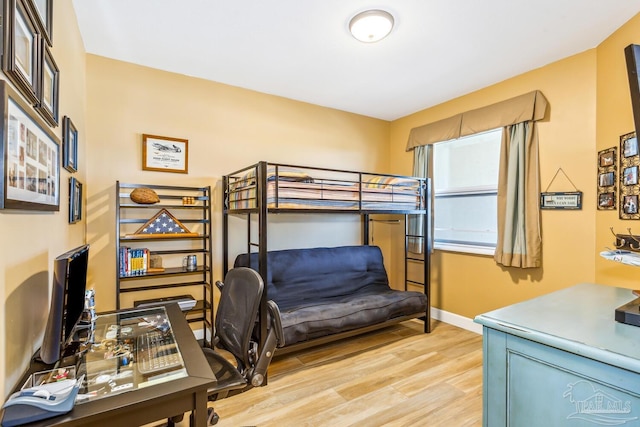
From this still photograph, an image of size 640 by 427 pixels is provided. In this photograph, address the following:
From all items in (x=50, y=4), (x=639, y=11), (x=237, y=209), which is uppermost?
(x=639, y=11)

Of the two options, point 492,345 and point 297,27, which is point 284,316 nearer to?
point 492,345

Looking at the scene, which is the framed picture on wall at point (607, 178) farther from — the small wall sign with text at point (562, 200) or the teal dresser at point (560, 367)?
the teal dresser at point (560, 367)

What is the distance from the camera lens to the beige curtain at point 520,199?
274 centimetres

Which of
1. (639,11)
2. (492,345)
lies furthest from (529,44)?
(492,345)

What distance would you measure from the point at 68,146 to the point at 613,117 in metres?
3.48

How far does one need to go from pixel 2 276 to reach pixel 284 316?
1795 millimetres

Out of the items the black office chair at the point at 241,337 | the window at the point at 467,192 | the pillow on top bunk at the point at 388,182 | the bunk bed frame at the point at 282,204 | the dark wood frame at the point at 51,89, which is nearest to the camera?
the dark wood frame at the point at 51,89

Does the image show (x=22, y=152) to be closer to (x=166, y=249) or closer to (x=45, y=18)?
(x=45, y=18)

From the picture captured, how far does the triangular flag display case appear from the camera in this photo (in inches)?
102

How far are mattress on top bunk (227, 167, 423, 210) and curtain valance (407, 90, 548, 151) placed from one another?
68 centimetres

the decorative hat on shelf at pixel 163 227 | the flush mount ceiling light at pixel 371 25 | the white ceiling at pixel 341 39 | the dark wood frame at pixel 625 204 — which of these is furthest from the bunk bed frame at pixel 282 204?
the dark wood frame at pixel 625 204

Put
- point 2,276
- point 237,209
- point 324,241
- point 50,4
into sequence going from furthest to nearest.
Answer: point 324,241, point 237,209, point 50,4, point 2,276

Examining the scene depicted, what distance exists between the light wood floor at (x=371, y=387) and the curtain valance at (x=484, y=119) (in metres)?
2.09

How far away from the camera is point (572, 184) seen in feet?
8.37
